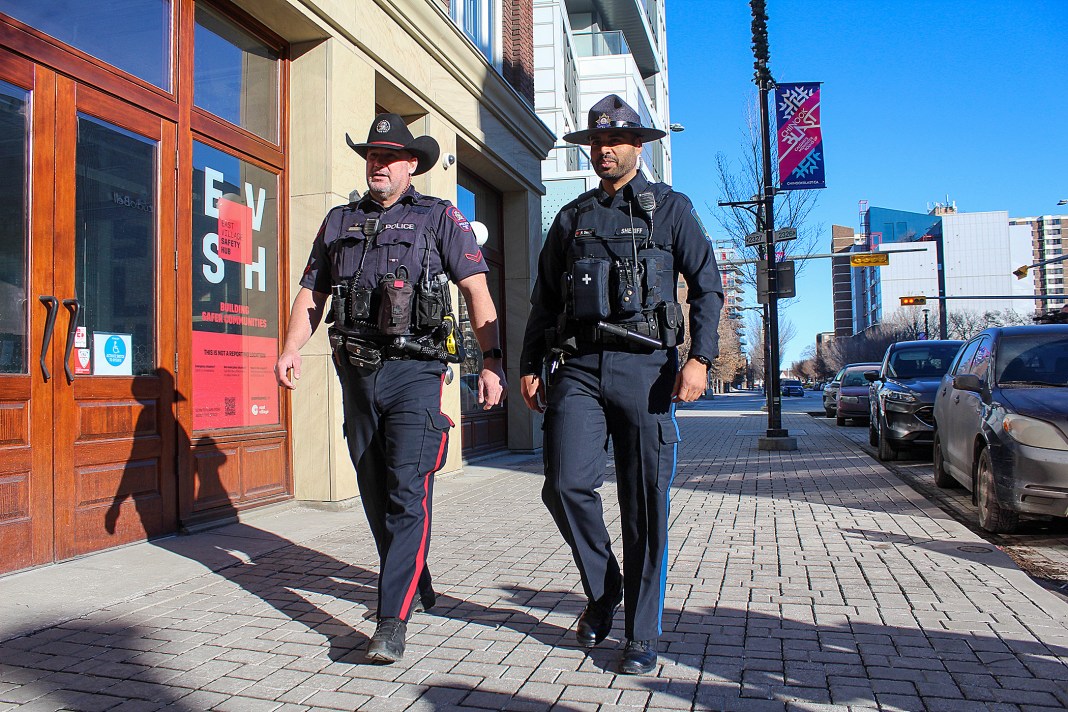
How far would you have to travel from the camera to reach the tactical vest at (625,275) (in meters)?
3.43

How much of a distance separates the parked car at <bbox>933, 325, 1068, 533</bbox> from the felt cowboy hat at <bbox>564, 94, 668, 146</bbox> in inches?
157

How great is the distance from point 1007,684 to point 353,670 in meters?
2.44

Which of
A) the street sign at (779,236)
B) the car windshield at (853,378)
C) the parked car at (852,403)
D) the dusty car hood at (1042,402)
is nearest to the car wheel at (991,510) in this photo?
the dusty car hood at (1042,402)

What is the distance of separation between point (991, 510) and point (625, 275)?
4.38m

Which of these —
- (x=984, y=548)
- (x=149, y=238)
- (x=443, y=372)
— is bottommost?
(x=984, y=548)

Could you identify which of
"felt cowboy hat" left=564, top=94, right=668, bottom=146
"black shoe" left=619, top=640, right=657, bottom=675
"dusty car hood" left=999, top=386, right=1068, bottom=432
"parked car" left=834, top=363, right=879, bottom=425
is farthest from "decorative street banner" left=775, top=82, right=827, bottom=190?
"black shoe" left=619, top=640, right=657, bottom=675

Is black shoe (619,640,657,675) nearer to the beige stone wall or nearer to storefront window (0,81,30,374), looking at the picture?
storefront window (0,81,30,374)

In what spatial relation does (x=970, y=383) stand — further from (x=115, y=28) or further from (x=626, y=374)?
(x=115, y=28)

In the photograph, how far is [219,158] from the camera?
6.73 metres

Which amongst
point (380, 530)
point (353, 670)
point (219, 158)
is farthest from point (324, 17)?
point (353, 670)

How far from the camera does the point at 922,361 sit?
12641mm

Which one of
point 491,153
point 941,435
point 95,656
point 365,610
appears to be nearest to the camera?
point 95,656

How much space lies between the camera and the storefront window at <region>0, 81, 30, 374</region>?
4809mm

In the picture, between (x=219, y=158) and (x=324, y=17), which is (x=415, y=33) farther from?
(x=219, y=158)
